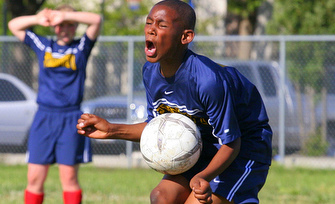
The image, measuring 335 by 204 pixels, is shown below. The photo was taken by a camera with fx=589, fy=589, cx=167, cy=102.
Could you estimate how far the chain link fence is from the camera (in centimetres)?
1038

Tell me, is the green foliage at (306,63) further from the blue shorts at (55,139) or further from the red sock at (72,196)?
the red sock at (72,196)

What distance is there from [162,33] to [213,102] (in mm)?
521

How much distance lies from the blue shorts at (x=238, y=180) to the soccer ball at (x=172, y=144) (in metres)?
0.24

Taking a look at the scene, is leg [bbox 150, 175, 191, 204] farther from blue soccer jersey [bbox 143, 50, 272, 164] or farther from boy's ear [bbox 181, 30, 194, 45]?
boy's ear [bbox 181, 30, 194, 45]

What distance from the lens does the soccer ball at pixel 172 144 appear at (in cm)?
367

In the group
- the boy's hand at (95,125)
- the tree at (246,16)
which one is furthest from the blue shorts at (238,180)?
the tree at (246,16)

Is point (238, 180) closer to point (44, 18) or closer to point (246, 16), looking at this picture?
point (44, 18)

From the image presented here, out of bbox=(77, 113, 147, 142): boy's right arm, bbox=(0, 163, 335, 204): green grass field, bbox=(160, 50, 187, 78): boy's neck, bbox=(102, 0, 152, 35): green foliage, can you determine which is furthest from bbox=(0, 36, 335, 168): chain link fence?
bbox=(102, 0, 152, 35): green foliage

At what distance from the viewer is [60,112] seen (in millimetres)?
5746

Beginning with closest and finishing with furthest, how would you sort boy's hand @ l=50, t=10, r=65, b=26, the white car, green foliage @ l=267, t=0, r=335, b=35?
boy's hand @ l=50, t=10, r=65, b=26 < the white car < green foliage @ l=267, t=0, r=335, b=35

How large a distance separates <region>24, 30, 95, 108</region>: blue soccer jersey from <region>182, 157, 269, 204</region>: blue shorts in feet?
7.00

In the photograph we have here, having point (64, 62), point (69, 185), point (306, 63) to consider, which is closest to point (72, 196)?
point (69, 185)

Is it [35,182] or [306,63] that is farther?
[306,63]

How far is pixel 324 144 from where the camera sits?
1027 cm
